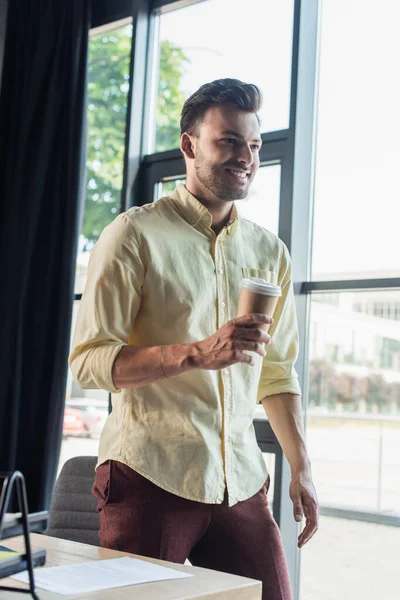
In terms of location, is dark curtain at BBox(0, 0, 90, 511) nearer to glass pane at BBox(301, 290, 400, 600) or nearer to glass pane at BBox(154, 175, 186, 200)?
glass pane at BBox(154, 175, 186, 200)

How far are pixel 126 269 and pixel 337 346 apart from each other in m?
1.37

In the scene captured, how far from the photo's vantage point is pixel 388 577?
2.79 meters

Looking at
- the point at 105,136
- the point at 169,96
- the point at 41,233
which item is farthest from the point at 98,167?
the point at 169,96

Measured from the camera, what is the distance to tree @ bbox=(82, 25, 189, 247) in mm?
4012

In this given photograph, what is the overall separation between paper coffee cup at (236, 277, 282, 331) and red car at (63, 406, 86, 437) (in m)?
2.51

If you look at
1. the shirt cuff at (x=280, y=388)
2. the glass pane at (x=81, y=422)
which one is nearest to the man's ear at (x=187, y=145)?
the shirt cuff at (x=280, y=388)

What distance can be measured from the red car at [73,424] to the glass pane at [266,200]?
1.37 metres

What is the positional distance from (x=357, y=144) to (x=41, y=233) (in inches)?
66.7

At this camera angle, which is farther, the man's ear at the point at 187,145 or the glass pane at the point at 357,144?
the glass pane at the point at 357,144

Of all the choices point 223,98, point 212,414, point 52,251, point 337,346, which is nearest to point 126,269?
point 212,414

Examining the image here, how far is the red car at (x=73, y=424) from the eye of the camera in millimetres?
3965

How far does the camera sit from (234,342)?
160 cm

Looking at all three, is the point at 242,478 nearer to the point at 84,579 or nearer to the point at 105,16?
the point at 84,579

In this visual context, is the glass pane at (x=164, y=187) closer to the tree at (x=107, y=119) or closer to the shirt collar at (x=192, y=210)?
the tree at (x=107, y=119)
